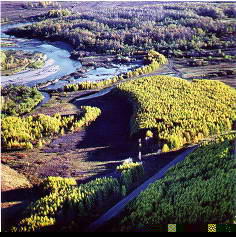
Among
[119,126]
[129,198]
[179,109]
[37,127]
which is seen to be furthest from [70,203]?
[179,109]

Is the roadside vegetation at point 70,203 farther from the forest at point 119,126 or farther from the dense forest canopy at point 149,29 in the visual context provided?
the dense forest canopy at point 149,29

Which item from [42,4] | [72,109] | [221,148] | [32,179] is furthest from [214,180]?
[42,4]

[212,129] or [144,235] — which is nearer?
[144,235]

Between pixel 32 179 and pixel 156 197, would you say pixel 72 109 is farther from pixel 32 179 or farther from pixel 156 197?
pixel 156 197

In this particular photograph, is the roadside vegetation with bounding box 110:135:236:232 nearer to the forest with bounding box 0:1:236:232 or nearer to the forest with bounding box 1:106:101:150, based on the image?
the forest with bounding box 0:1:236:232

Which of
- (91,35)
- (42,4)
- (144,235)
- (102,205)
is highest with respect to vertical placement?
(42,4)
